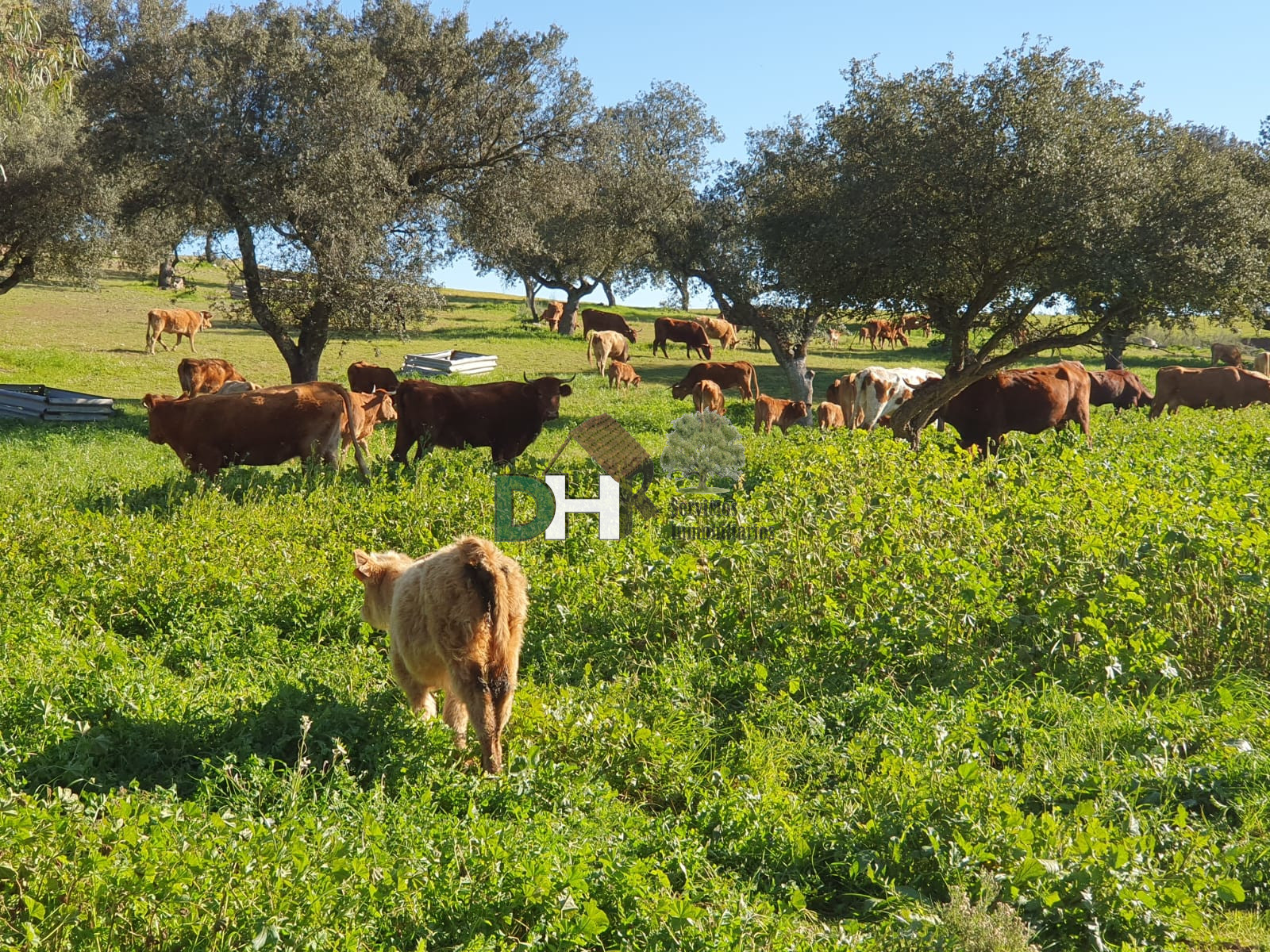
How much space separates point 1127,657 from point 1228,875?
2.53 m

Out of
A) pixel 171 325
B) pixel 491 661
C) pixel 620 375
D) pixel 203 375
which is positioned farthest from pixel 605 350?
pixel 491 661

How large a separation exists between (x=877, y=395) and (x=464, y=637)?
16975 millimetres

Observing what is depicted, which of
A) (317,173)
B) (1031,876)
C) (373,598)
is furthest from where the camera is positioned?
(317,173)

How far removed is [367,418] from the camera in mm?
17078

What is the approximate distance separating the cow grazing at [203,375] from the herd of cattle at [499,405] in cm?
2

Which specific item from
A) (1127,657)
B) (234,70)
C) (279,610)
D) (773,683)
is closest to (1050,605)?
(1127,657)

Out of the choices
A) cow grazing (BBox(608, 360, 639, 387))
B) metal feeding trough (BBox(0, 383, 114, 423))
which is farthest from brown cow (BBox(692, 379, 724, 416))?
metal feeding trough (BBox(0, 383, 114, 423))

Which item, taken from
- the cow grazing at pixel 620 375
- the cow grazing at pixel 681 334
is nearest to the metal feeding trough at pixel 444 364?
the cow grazing at pixel 620 375

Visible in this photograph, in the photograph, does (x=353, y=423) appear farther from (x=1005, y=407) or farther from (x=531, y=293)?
(x=531, y=293)

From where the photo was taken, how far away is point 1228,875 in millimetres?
4633

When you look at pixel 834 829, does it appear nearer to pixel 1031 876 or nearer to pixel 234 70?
pixel 1031 876

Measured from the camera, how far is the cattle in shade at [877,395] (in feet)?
69.8

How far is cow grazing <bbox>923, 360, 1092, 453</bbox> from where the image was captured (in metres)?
17.5

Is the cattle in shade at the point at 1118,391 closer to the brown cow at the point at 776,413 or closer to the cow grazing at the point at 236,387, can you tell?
the brown cow at the point at 776,413
